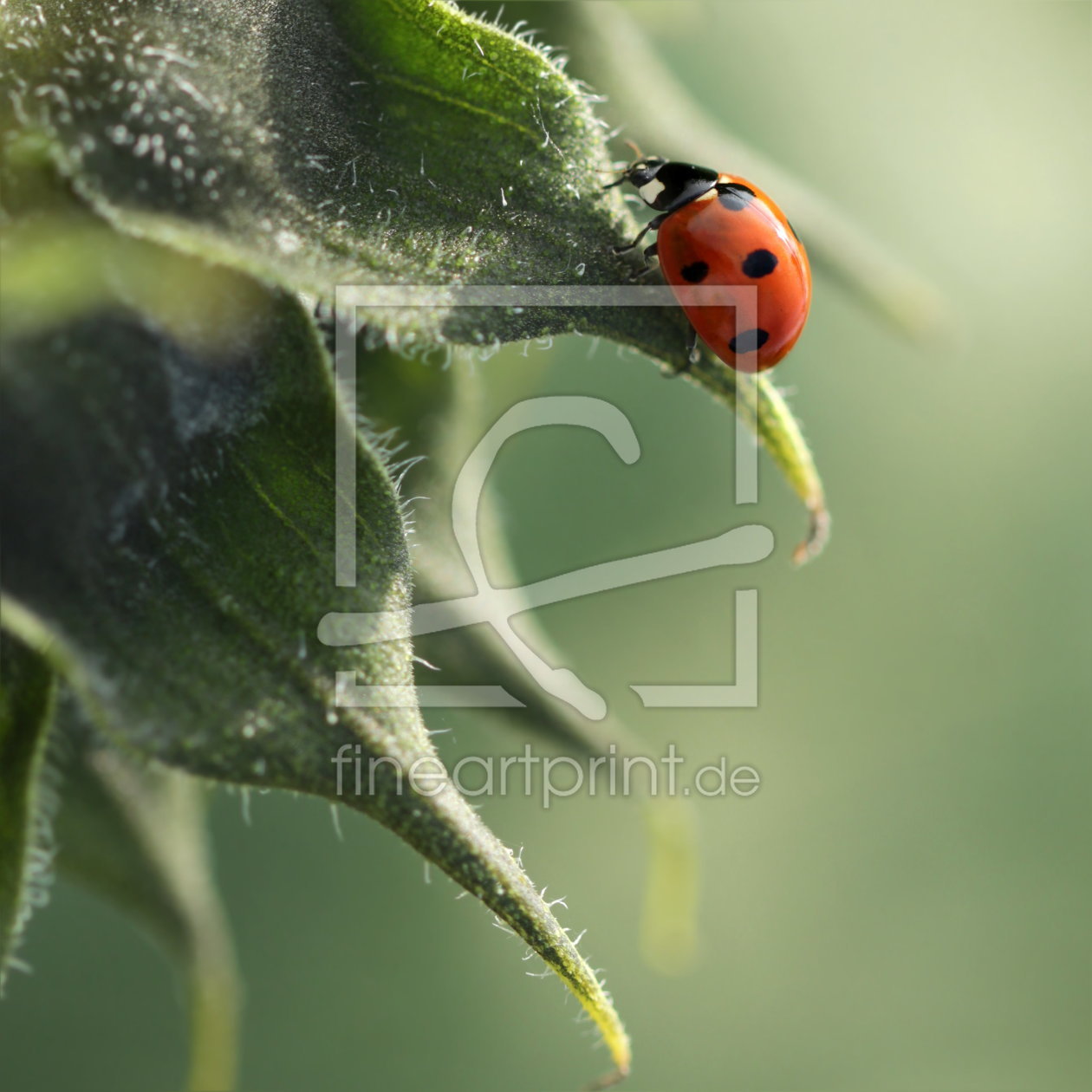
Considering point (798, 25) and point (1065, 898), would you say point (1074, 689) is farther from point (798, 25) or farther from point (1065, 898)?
point (798, 25)

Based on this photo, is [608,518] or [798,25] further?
[798,25]

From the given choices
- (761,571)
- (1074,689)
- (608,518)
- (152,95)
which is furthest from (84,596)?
(1074,689)

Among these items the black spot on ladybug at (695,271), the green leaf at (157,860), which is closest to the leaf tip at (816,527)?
the black spot on ladybug at (695,271)

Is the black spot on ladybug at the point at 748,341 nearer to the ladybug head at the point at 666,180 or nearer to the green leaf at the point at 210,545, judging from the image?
the ladybug head at the point at 666,180

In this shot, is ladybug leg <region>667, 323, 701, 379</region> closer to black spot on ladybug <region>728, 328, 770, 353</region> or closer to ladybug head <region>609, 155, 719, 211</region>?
black spot on ladybug <region>728, 328, 770, 353</region>
